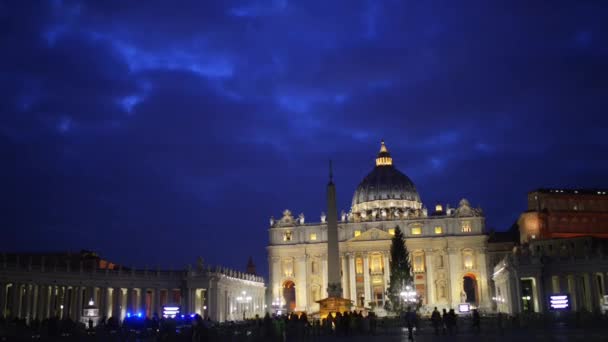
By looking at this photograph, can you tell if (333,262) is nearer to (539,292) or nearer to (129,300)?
(539,292)

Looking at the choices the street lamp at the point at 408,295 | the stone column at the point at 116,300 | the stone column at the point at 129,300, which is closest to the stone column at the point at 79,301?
the stone column at the point at 116,300

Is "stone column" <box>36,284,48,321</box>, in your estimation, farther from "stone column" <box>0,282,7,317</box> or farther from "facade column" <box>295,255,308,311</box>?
"facade column" <box>295,255,308,311</box>

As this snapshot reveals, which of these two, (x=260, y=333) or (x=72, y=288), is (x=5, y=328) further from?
(x=72, y=288)

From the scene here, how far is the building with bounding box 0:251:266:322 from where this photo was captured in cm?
6266

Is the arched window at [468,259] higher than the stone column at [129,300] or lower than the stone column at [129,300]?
higher

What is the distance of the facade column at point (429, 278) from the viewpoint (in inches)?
4390

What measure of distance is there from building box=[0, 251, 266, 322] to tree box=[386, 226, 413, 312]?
69.5 ft

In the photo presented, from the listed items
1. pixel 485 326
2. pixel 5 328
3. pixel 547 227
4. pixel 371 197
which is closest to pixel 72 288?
pixel 5 328

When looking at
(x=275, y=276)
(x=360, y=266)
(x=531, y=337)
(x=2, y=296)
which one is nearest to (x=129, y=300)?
(x=2, y=296)

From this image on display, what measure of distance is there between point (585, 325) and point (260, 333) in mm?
18993

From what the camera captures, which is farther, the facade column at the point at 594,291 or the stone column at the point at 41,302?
the stone column at the point at 41,302

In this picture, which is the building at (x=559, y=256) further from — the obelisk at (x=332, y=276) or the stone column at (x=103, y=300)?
the stone column at (x=103, y=300)

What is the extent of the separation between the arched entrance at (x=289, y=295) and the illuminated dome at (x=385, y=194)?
→ 1900 centimetres

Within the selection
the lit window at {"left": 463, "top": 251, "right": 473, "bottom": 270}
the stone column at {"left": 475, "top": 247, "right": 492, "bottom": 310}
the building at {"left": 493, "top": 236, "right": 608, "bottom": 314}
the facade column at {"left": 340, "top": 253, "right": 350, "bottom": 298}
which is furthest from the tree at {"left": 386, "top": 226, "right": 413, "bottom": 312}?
the lit window at {"left": 463, "top": 251, "right": 473, "bottom": 270}
